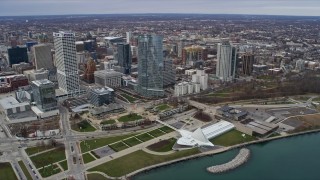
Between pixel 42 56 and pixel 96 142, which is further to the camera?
pixel 42 56

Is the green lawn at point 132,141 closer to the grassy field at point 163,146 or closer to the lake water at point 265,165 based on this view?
the grassy field at point 163,146

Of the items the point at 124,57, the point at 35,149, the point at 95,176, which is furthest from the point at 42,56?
the point at 95,176

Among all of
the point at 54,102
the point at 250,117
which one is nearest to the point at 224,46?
the point at 250,117

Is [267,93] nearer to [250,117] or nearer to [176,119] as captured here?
[250,117]

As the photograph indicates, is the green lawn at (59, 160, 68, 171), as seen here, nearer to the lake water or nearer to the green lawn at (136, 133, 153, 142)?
the lake water

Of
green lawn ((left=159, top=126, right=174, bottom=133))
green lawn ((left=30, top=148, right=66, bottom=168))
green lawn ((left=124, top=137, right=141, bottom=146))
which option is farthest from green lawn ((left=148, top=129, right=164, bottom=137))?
green lawn ((left=30, top=148, right=66, bottom=168))

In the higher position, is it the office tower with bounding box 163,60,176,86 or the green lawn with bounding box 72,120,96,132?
the office tower with bounding box 163,60,176,86

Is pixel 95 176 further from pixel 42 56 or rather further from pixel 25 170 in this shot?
pixel 42 56
